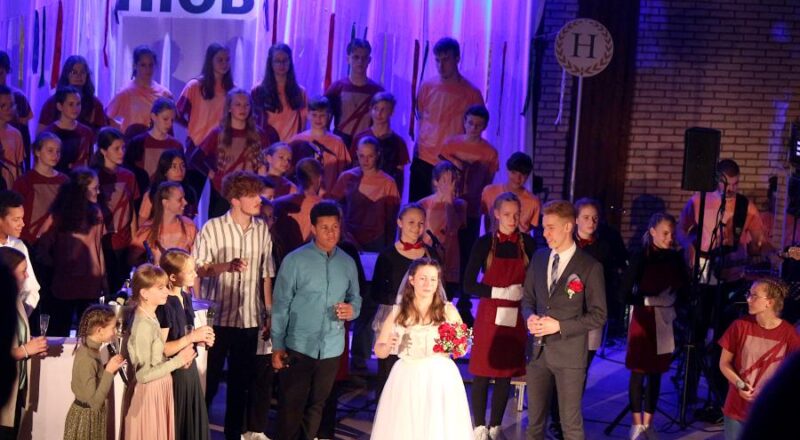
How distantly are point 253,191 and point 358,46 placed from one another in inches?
141

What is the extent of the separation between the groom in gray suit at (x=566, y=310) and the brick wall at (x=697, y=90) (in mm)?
5072

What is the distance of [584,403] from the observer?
25.7 ft

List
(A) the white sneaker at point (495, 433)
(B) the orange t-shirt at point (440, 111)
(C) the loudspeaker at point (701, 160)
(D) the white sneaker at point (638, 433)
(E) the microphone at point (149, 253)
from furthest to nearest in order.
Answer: (B) the orange t-shirt at point (440, 111), (C) the loudspeaker at point (701, 160), (E) the microphone at point (149, 253), (D) the white sneaker at point (638, 433), (A) the white sneaker at point (495, 433)

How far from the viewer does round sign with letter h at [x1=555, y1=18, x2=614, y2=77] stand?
854cm

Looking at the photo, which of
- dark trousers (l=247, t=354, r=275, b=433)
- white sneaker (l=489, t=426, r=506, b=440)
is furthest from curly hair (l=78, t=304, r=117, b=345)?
white sneaker (l=489, t=426, r=506, b=440)

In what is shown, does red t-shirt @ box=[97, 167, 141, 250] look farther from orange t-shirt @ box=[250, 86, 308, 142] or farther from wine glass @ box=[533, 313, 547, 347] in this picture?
wine glass @ box=[533, 313, 547, 347]

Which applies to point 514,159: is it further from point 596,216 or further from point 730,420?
point 730,420

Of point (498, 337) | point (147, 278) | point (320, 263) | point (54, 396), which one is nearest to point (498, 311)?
point (498, 337)

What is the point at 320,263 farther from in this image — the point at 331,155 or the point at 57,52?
the point at 57,52

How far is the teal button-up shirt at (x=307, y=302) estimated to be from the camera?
582 cm

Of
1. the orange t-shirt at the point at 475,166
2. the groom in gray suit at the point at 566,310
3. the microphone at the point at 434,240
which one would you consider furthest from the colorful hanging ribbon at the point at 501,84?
the groom in gray suit at the point at 566,310

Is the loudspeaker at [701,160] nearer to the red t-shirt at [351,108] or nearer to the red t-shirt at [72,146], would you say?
the red t-shirt at [351,108]

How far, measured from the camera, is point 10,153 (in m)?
8.17

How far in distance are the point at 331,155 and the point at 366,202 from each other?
2.33 feet
